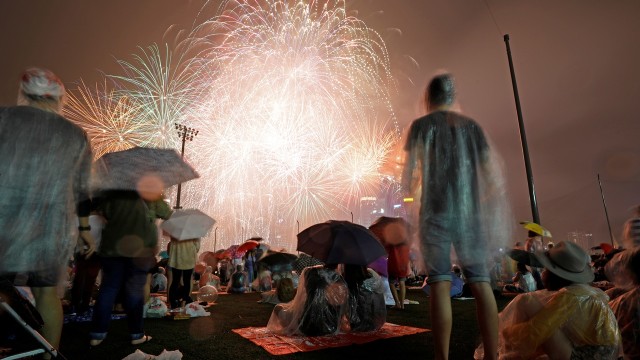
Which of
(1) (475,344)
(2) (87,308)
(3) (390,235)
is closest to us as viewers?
(1) (475,344)

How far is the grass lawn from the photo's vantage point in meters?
3.69

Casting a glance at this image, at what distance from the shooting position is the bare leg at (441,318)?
100 inches

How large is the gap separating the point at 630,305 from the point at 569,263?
0.68 meters

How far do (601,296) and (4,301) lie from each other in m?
4.07

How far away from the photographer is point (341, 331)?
4.84 meters

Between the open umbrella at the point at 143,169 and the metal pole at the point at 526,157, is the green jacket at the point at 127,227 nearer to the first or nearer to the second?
the open umbrella at the point at 143,169

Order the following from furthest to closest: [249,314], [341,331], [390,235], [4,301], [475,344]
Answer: [390,235], [249,314], [341,331], [475,344], [4,301]

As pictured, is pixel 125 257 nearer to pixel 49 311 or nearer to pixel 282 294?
pixel 49 311

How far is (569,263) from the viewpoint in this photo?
9.29 feet

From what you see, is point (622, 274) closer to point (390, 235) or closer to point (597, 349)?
point (597, 349)

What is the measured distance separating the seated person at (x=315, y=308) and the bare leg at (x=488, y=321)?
7.75ft

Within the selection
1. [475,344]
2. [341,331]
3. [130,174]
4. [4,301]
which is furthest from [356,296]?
[4,301]

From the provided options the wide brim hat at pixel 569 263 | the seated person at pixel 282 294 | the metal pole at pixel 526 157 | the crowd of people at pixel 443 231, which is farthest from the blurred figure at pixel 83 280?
the metal pole at pixel 526 157

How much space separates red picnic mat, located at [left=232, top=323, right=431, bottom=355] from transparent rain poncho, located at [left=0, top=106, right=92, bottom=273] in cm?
223
